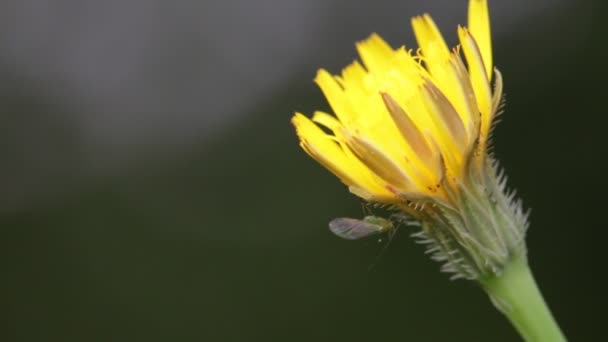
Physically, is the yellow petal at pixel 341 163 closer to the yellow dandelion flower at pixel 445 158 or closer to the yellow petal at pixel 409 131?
the yellow dandelion flower at pixel 445 158

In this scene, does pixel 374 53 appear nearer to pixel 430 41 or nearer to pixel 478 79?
pixel 430 41

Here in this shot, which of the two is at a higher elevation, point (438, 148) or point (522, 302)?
point (438, 148)

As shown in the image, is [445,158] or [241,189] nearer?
[445,158]

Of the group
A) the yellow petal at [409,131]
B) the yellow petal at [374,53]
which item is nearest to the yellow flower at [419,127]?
the yellow petal at [409,131]

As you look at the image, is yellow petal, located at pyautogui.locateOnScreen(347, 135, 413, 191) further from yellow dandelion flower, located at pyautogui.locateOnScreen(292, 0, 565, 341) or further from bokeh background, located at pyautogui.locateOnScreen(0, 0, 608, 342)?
bokeh background, located at pyautogui.locateOnScreen(0, 0, 608, 342)

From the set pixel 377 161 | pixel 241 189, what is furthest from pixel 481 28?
pixel 241 189
